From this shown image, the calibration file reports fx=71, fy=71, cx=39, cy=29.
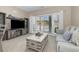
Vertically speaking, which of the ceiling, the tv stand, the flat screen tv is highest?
the ceiling

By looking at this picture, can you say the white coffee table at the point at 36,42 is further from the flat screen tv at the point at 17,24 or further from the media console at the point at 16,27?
the flat screen tv at the point at 17,24

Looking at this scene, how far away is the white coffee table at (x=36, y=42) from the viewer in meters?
1.89

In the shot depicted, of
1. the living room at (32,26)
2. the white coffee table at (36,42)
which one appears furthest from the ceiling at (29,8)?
the white coffee table at (36,42)

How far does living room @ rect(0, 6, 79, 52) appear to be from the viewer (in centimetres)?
193

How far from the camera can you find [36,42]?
1884 mm

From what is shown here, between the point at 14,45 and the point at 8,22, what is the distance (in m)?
0.71

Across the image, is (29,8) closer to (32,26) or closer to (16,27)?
(32,26)

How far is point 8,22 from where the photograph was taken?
2.12 metres

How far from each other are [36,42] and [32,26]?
514 millimetres

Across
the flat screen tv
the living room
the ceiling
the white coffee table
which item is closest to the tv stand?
the living room

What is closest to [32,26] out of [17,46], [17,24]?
[17,24]

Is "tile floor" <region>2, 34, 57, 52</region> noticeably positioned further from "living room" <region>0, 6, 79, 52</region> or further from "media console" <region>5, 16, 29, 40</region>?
"media console" <region>5, 16, 29, 40</region>
